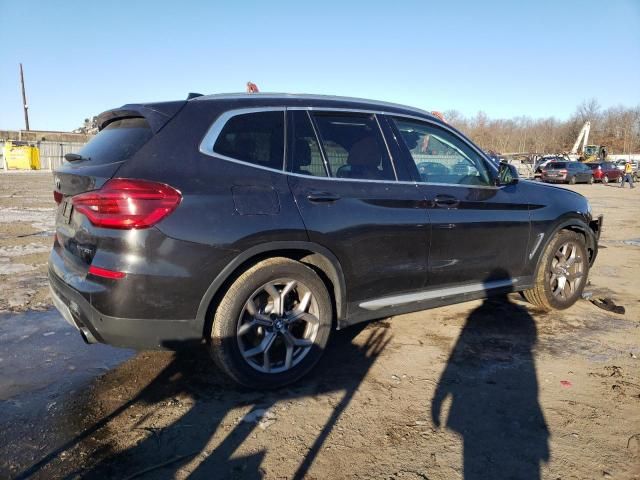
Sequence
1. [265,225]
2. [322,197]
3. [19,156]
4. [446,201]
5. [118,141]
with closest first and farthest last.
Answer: [265,225] < [118,141] < [322,197] < [446,201] < [19,156]

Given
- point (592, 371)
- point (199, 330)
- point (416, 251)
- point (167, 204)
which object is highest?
point (167, 204)

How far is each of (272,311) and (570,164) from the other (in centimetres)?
3255

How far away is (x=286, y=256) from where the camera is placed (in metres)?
3.20

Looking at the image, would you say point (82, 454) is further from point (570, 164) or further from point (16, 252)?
point (570, 164)

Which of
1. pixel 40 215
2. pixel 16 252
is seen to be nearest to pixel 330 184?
pixel 16 252

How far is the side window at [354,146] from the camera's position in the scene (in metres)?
3.39

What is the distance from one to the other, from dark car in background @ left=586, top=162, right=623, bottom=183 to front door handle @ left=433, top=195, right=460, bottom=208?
3360 centimetres

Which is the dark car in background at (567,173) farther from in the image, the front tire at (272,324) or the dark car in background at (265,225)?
the front tire at (272,324)

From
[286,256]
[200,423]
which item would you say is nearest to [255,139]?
[286,256]

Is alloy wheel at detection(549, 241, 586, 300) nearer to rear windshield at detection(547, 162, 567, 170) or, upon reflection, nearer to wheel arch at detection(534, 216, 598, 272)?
wheel arch at detection(534, 216, 598, 272)

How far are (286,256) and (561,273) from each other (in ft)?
10.0

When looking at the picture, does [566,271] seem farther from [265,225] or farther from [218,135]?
[218,135]

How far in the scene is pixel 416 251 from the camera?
3617 mm

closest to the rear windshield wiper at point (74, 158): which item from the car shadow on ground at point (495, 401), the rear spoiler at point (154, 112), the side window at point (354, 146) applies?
the rear spoiler at point (154, 112)
